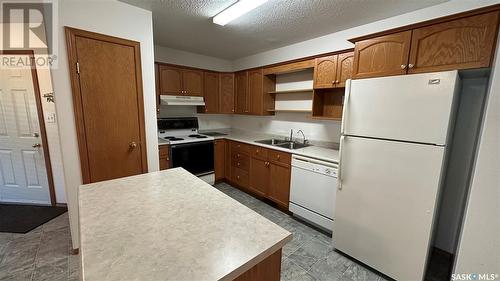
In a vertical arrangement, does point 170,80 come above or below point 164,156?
above

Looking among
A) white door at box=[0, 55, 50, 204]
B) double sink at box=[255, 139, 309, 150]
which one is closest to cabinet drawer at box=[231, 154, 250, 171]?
double sink at box=[255, 139, 309, 150]

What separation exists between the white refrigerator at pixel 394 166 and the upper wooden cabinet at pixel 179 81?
8.46ft

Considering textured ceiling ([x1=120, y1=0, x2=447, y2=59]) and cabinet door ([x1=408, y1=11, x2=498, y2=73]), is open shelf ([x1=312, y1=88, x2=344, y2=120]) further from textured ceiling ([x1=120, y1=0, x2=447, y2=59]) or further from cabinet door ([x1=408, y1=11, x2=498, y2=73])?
cabinet door ([x1=408, y1=11, x2=498, y2=73])

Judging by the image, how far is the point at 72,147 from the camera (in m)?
1.85

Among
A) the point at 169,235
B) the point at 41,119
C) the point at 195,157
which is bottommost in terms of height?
the point at 195,157

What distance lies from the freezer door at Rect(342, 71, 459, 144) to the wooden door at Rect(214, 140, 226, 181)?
2278 mm

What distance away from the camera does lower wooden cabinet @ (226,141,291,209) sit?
280 centimetres

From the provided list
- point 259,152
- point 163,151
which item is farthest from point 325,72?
point 163,151

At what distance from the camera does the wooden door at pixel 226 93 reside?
155 inches

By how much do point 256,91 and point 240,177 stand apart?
1531 mm

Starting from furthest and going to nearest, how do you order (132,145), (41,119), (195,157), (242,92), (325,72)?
(242,92)
(195,157)
(41,119)
(325,72)
(132,145)

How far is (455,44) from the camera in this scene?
1.45 metres

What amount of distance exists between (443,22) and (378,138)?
3.07ft

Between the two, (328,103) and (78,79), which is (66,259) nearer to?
(78,79)
